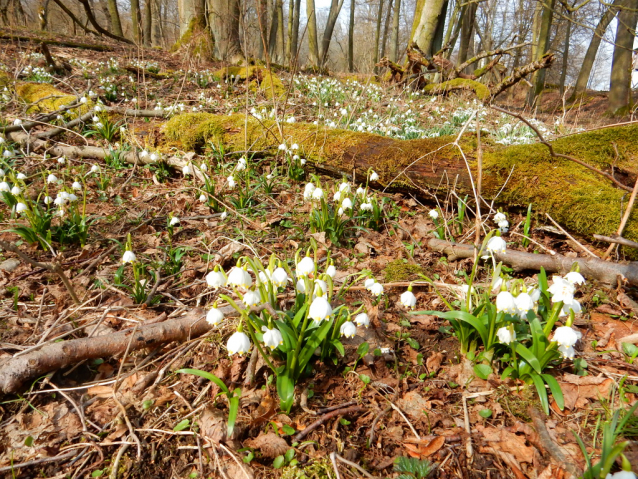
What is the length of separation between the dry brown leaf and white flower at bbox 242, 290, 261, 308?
58cm

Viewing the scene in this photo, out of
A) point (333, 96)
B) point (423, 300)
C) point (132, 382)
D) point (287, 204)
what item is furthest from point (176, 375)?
point (333, 96)

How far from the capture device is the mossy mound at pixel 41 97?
5.67 metres

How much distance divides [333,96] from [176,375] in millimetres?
8246

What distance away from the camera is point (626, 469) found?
1004 millimetres

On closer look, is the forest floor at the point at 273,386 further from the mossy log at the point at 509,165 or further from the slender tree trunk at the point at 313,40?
the slender tree trunk at the point at 313,40

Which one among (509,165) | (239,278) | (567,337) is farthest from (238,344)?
(509,165)

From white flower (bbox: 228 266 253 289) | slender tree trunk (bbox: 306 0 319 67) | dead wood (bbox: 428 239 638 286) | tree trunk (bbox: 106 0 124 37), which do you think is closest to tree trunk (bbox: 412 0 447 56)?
slender tree trunk (bbox: 306 0 319 67)

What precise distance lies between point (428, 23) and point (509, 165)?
9299mm

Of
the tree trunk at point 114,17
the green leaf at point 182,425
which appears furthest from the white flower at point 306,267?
the tree trunk at point 114,17

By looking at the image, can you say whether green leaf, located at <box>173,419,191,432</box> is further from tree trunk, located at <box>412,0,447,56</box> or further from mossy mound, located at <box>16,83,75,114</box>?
tree trunk, located at <box>412,0,447,56</box>

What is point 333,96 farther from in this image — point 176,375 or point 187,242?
point 176,375

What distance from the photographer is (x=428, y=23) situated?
10.4 meters

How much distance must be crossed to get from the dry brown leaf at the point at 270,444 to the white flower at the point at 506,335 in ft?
3.68

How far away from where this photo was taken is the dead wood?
94.5 inches
